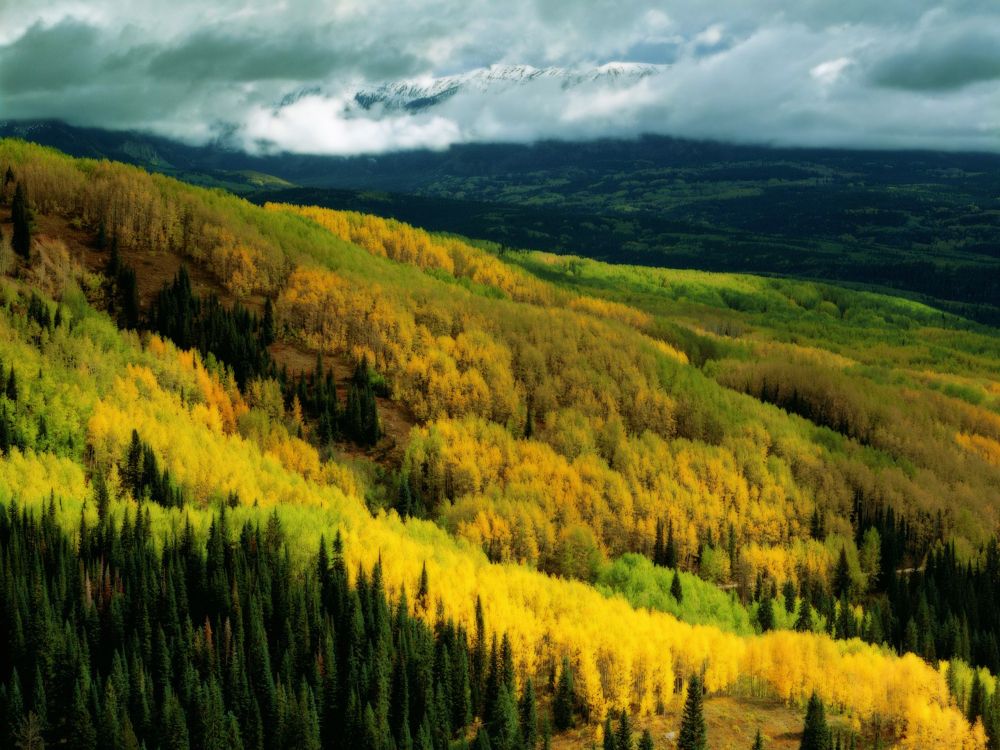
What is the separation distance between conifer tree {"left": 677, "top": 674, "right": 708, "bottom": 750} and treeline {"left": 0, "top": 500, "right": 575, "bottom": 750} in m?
15.8

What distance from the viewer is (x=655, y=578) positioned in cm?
18800

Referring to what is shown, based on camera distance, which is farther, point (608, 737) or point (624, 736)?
point (608, 737)

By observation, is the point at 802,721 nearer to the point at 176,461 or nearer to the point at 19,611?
the point at 19,611

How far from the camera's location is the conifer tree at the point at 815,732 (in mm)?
106812

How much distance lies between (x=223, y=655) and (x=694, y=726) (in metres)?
57.1

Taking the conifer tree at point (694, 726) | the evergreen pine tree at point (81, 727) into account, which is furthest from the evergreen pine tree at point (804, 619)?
the evergreen pine tree at point (81, 727)

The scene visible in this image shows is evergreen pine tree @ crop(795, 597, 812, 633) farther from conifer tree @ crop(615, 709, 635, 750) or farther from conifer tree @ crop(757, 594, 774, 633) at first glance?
conifer tree @ crop(615, 709, 635, 750)

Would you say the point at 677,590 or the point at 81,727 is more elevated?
the point at 81,727

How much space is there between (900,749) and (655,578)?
75204mm

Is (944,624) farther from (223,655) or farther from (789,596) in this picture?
(223,655)

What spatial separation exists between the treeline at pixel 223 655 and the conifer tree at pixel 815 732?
93.0 ft

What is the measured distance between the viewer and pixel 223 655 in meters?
119

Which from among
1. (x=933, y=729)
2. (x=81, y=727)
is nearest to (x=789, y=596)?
(x=933, y=729)

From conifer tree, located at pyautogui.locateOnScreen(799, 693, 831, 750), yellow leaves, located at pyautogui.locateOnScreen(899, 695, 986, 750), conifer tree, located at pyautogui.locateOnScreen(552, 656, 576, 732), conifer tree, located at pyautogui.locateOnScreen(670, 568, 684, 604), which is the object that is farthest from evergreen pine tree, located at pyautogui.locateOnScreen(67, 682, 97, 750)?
conifer tree, located at pyautogui.locateOnScreen(670, 568, 684, 604)
